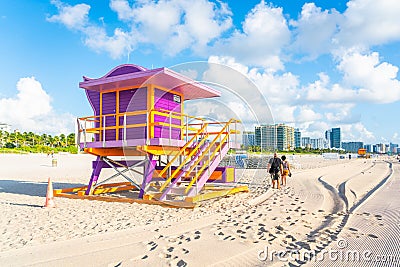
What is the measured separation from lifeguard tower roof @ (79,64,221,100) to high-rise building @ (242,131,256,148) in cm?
228

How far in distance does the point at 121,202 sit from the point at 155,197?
1258 mm

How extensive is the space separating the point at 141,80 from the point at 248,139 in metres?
4.59

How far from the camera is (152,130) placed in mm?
11430

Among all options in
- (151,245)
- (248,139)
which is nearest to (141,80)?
(248,139)

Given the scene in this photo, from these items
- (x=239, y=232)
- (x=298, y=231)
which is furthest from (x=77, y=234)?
(x=298, y=231)

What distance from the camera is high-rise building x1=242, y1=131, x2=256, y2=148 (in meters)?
11.9

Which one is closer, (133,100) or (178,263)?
(178,263)

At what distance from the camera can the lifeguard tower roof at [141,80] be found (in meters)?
10.9

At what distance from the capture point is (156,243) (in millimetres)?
5992

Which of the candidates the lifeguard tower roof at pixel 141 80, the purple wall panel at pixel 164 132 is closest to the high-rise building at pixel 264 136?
the lifeguard tower roof at pixel 141 80

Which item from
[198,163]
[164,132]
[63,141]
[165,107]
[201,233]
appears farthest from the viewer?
[63,141]

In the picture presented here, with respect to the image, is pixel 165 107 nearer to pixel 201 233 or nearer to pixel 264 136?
pixel 264 136

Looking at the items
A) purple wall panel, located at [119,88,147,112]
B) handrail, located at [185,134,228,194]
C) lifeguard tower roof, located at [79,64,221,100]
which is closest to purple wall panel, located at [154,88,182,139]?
lifeguard tower roof, located at [79,64,221,100]

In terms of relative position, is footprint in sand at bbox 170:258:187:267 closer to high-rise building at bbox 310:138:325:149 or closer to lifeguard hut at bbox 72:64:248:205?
lifeguard hut at bbox 72:64:248:205
